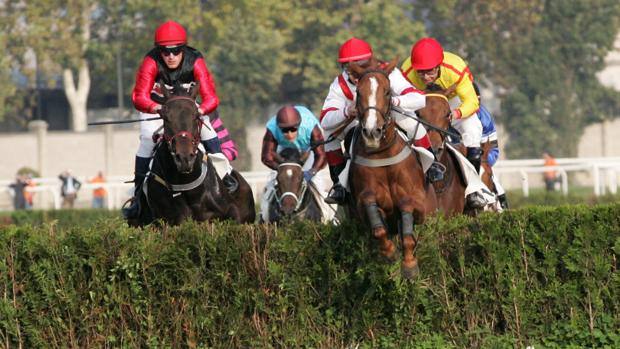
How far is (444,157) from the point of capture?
33.6 ft

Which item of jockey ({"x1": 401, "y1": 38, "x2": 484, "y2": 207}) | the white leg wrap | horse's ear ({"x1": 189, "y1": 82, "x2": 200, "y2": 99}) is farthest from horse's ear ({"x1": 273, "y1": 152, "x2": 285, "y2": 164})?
horse's ear ({"x1": 189, "y1": 82, "x2": 200, "y2": 99})

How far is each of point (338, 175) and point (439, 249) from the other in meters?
1.18

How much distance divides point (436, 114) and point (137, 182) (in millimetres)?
2768

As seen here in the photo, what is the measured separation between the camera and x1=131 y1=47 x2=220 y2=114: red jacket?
420 inches

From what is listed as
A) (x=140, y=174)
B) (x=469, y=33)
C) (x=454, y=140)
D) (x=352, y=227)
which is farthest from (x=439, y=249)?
(x=469, y=33)

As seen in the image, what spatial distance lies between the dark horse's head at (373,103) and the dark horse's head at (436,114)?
1.28 m

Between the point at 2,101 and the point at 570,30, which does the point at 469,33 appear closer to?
the point at 570,30

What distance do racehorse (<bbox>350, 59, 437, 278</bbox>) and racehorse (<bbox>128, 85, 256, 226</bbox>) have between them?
1.60 metres

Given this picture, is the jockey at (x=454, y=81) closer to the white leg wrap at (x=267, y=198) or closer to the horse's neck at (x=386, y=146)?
the horse's neck at (x=386, y=146)

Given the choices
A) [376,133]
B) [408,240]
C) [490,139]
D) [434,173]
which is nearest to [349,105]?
[434,173]

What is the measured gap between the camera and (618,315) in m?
9.02

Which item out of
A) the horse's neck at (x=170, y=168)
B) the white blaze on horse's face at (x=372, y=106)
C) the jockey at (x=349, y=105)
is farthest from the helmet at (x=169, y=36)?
the white blaze on horse's face at (x=372, y=106)

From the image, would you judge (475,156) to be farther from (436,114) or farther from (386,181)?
(386,181)

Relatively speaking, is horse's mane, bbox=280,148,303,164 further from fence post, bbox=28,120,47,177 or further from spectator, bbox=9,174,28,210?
fence post, bbox=28,120,47,177
